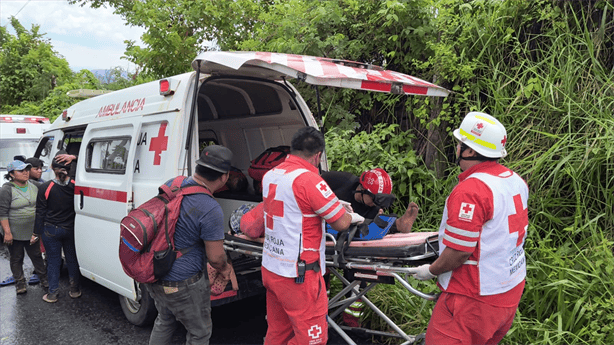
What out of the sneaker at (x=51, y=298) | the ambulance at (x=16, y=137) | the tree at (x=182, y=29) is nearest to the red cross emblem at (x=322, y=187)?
the sneaker at (x=51, y=298)

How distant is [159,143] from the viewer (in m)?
3.72

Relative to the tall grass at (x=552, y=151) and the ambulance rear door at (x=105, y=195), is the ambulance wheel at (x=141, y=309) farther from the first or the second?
the tall grass at (x=552, y=151)

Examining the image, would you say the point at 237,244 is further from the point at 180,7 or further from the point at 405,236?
the point at 180,7

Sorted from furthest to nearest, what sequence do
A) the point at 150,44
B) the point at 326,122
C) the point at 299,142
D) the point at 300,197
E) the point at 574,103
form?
1. the point at 150,44
2. the point at 326,122
3. the point at 574,103
4. the point at 299,142
5. the point at 300,197

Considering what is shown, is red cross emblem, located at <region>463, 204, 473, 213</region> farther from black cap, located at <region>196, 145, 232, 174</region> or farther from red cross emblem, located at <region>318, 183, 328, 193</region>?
black cap, located at <region>196, 145, 232, 174</region>

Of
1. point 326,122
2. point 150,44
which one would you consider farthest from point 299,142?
point 150,44

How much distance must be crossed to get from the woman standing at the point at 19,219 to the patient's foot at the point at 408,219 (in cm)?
445

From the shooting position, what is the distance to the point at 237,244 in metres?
3.33

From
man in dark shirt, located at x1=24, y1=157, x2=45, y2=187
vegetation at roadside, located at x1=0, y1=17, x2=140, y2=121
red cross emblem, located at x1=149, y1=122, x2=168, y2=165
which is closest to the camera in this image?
red cross emblem, located at x1=149, y1=122, x2=168, y2=165

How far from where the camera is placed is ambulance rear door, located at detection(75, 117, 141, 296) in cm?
A: 393

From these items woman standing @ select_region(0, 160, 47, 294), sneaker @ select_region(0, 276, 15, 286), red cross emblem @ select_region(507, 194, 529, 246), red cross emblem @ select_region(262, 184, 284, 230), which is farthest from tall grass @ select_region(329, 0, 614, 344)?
sneaker @ select_region(0, 276, 15, 286)

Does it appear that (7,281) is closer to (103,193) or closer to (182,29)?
(103,193)

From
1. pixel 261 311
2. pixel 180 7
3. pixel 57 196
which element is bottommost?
pixel 261 311

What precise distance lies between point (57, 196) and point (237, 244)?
2.77 m
